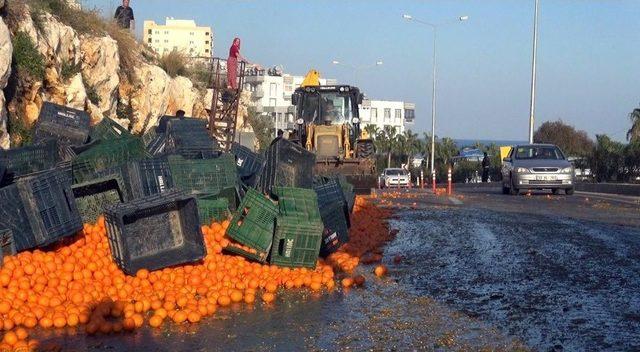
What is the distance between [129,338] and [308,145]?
21.8 metres

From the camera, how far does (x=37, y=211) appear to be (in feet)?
32.1

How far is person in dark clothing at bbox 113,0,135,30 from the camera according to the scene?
112ft

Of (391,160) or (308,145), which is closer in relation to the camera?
(308,145)

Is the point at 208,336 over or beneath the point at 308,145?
beneath

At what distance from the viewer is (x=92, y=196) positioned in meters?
11.3

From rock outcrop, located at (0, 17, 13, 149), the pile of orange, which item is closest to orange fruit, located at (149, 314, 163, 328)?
the pile of orange

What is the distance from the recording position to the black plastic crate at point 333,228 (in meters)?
11.8

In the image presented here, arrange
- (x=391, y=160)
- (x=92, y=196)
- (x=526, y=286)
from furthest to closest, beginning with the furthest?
(x=391, y=160) < (x=92, y=196) < (x=526, y=286)

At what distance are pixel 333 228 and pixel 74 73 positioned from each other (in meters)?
13.1

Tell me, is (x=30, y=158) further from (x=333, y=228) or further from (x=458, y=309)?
(x=458, y=309)

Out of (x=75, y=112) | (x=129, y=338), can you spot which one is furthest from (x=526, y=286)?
(x=75, y=112)

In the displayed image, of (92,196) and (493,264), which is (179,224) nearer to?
(92,196)

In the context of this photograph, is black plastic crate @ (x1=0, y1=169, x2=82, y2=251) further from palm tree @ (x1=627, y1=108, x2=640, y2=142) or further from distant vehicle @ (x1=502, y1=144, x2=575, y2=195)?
palm tree @ (x1=627, y1=108, x2=640, y2=142)

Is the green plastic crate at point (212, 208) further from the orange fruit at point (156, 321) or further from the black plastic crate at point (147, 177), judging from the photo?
the orange fruit at point (156, 321)
